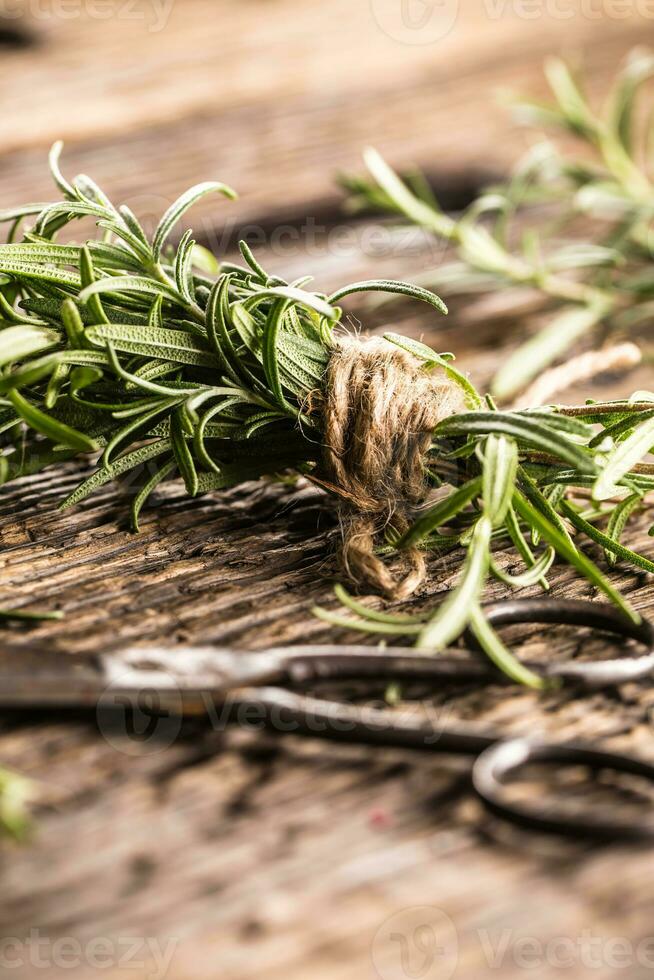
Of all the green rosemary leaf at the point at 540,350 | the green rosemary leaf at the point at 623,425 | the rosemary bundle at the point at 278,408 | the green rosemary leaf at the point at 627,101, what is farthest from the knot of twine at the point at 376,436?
the green rosemary leaf at the point at 627,101

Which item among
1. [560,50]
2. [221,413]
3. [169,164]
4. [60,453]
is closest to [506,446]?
[221,413]

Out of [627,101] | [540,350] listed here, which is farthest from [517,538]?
[627,101]

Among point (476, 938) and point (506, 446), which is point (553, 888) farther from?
point (506, 446)

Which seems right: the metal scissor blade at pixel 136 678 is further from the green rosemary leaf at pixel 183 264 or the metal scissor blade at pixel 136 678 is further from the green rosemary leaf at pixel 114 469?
the green rosemary leaf at pixel 183 264

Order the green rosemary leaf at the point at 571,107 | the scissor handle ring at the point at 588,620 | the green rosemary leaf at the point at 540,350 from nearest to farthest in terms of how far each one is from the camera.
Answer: the scissor handle ring at the point at 588,620 → the green rosemary leaf at the point at 540,350 → the green rosemary leaf at the point at 571,107

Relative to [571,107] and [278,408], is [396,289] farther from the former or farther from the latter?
[571,107]

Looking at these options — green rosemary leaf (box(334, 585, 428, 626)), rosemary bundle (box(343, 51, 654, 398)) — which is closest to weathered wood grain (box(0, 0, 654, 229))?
rosemary bundle (box(343, 51, 654, 398))
